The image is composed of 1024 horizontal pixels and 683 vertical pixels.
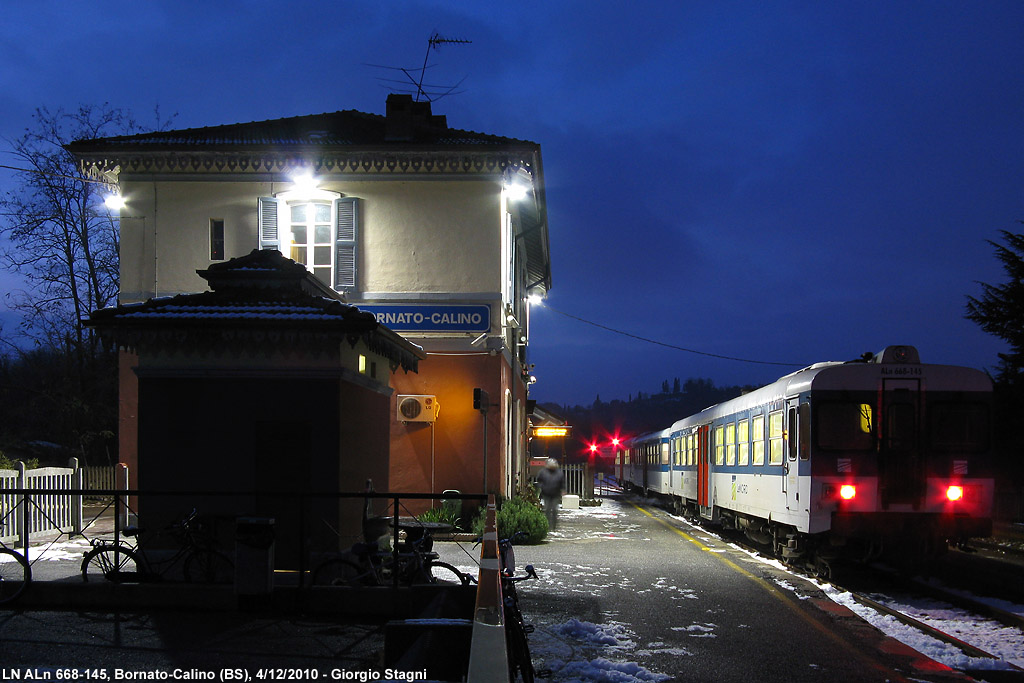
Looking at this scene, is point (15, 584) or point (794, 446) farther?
point (794, 446)

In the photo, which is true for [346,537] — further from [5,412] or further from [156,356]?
[5,412]

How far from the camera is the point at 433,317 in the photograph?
61.0 ft

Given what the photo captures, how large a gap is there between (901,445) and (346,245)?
36.2 feet

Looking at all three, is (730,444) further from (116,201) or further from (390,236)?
(116,201)

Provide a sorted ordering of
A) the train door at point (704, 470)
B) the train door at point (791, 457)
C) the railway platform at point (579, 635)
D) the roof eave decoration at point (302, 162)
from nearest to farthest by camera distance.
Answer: the railway platform at point (579, 635) < the train door at point (791, 457) < the roof eave decoration at point (302, 162) < the train door at point (704, 470)

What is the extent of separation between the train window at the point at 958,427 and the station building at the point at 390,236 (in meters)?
7.99

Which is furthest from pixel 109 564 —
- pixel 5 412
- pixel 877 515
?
pixel 5 412

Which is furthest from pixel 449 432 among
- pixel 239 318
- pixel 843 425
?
pixel 239 318

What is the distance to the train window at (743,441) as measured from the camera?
16750 mm

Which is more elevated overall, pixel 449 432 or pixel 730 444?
pixel 449 432

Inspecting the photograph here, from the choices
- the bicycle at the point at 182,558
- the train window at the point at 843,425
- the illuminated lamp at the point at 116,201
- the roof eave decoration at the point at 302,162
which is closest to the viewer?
the bicycle at the point at 182,558

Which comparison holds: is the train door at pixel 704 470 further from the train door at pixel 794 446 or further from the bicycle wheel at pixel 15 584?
the bicycle wheel at pixel 15 584

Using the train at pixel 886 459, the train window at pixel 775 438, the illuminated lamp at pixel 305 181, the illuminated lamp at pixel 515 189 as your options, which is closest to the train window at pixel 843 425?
the train at pixel 886 459

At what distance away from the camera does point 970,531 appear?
12.3 metres
